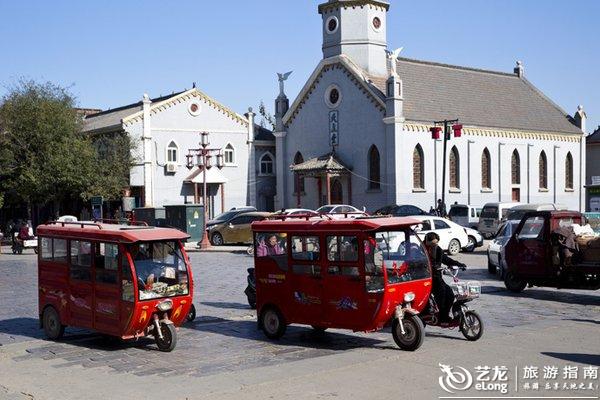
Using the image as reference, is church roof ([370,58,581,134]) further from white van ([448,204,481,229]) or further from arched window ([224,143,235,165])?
arched window ([224,143,235,165])

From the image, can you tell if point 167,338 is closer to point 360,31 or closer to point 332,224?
point 332,224

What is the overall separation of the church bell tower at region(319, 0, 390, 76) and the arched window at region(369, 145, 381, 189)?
5008mm

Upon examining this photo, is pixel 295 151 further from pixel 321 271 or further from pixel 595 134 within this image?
pixel 321 271

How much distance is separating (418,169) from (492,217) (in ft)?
29.3

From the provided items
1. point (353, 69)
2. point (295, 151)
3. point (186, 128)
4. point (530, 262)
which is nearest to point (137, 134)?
point (186, 128)

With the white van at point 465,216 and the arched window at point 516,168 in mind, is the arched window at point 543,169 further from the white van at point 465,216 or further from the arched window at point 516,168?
the white van at point 465,216

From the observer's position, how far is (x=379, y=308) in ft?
35.5

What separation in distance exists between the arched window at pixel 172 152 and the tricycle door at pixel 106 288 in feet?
119

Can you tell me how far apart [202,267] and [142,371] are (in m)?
14.2

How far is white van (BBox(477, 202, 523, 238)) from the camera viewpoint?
3650 cm

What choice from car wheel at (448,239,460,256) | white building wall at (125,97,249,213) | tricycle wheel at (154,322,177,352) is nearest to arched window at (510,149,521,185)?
white building wall at (125,97,249,213)

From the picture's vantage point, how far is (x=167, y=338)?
1134 centimetres

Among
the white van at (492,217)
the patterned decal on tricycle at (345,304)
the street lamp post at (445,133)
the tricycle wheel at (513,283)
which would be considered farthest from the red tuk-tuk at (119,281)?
the street lamp post at (445,133)

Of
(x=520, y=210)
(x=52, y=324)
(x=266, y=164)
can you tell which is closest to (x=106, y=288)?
(x=52, y=324)
